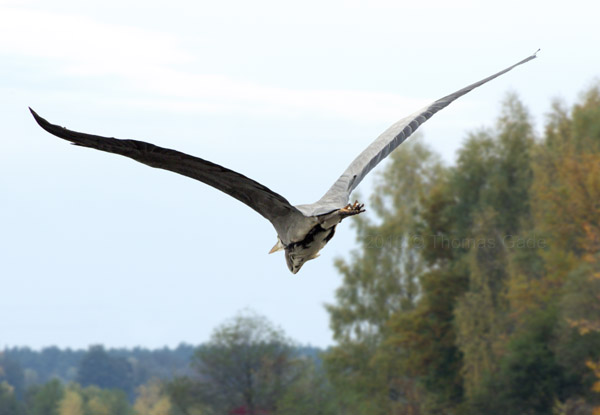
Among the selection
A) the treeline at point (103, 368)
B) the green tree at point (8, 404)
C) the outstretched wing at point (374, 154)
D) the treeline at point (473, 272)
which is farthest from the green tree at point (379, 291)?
the treeline at point (103, 368)

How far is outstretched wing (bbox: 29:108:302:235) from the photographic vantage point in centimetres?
580

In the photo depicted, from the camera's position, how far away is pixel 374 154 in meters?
8.50

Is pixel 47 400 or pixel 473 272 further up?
pixel 473 272

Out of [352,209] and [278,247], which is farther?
[278,247]

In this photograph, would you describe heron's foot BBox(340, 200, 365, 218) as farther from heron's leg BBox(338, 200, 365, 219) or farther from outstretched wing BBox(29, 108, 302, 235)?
outstretched wing BBox(29, 108, 302, 235)

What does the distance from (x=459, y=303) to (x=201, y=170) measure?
42.6 meters

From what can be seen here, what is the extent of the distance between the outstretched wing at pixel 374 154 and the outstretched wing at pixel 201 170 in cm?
19

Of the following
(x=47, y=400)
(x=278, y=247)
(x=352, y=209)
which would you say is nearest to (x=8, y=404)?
(x=47, y=400)

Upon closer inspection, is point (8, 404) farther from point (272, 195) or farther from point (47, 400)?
point (272, 195)

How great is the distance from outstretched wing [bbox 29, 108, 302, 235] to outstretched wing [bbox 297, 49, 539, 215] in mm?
188

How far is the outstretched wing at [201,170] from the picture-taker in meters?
5.80

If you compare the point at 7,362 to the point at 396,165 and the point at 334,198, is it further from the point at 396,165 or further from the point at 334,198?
the point at 334,198

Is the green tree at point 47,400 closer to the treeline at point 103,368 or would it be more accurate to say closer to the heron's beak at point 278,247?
the treeline at point 103,368

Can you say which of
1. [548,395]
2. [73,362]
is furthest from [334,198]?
[73,362]
